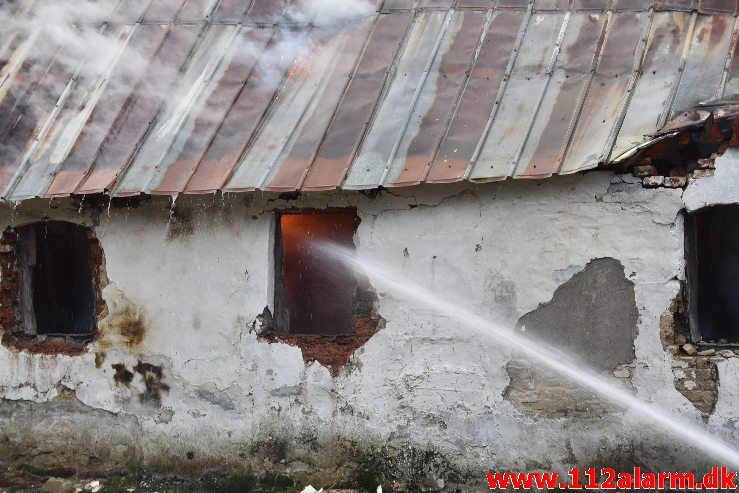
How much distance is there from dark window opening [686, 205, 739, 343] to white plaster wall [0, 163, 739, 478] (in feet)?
8.06

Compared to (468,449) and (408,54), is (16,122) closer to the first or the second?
(408,54)

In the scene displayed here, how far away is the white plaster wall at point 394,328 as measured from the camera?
627cm

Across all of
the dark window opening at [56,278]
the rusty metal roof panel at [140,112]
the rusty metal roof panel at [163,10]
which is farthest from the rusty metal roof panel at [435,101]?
the dark window opening at [56,278]

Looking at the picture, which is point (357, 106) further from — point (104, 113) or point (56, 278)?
point (56, 278)

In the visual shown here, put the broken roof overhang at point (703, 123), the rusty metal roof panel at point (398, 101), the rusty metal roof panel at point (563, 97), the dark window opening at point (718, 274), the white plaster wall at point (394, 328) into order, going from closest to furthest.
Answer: the broken roof overhang at point (703, 123), the rusty metal roof panel at point (563, 97), the white plaster wall at point (394, 328), the rusty metal roof panel at point (398, 101), the dark window opening at point (718, 274)

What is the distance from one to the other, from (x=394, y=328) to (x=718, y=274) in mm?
4052

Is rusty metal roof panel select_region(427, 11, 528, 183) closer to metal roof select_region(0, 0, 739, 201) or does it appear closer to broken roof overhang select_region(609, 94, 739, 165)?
metal roof select_region(0, 0, 739, 201)

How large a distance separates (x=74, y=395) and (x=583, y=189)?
5.07 metres

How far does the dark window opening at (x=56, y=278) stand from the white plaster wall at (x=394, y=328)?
614 mm

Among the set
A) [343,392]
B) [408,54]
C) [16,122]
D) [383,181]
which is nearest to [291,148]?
[383,181]

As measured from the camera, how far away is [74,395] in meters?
7.71

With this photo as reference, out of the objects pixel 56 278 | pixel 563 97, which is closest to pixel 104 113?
pixel 56 278

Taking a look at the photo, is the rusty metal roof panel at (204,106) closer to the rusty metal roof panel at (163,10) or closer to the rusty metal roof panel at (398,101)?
the rusty metal roof panel at (163,10)

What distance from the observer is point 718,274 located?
28.7 ft
